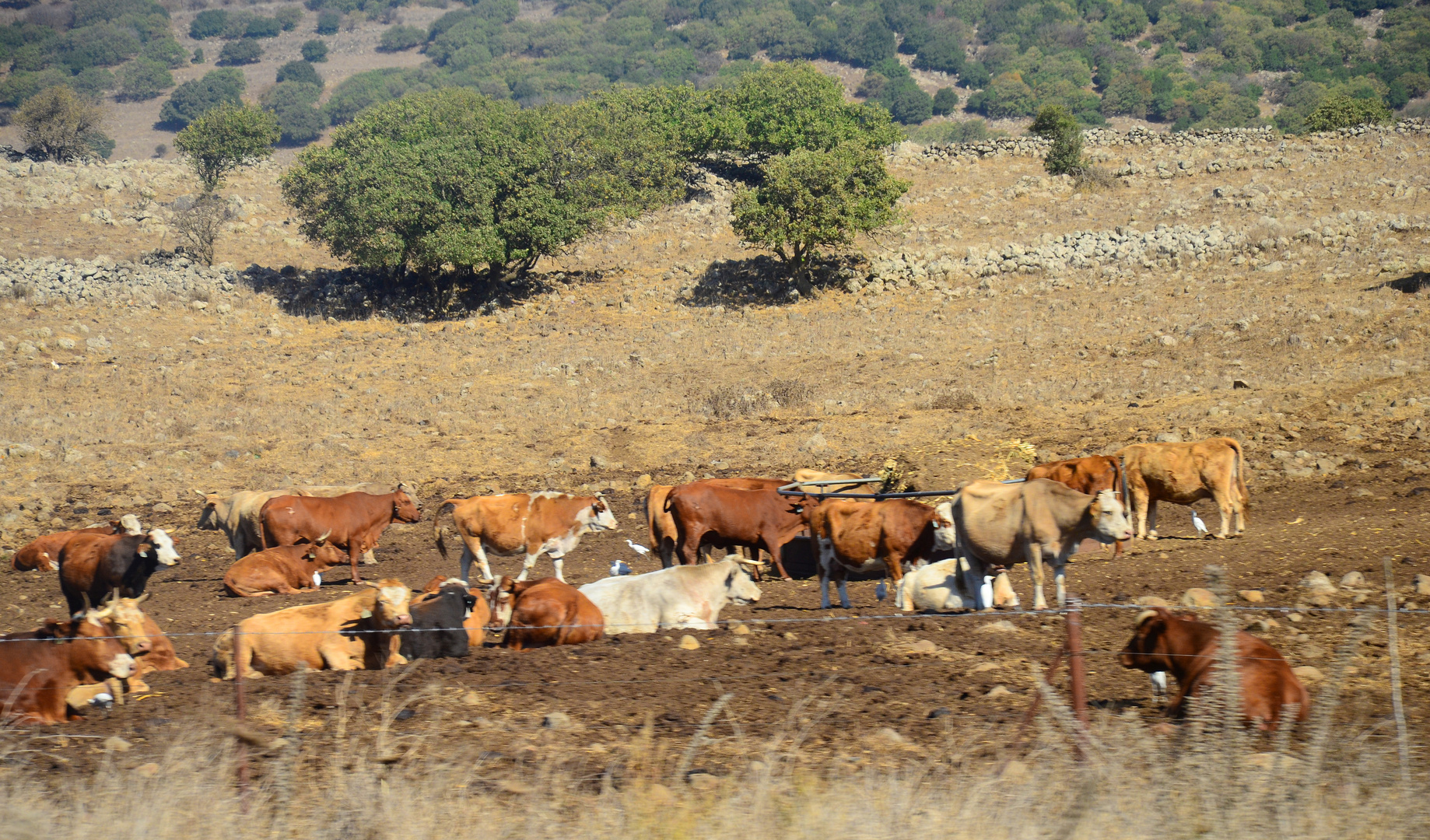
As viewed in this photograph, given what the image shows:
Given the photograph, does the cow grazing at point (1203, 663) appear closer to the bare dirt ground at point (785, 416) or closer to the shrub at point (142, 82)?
the bare dirt ground at point (785, 416)

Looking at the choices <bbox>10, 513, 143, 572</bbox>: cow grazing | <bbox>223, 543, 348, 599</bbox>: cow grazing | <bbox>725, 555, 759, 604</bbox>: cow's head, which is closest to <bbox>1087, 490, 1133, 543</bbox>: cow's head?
<bbox>725, 555, 759, 604</bbox>: cow's head

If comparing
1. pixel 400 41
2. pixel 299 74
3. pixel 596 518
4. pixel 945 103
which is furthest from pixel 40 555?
pixel 400 41

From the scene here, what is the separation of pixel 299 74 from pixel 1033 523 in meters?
174

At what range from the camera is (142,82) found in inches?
6220

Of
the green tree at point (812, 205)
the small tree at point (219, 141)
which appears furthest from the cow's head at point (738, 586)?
the small tree at point (219, 141)

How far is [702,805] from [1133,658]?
301cm

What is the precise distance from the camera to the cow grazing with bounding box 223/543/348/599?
551 inches

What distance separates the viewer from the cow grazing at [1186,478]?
14.1 m

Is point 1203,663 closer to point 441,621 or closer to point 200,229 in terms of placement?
point 441,621

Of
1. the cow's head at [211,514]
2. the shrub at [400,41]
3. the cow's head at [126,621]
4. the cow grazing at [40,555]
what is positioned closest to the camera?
the cow's head at [126,621]

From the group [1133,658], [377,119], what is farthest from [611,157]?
[1133,658]

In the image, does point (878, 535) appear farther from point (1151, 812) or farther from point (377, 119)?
point (377, 119)

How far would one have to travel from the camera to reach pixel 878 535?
1212 cm

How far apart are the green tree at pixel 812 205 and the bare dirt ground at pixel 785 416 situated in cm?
191
